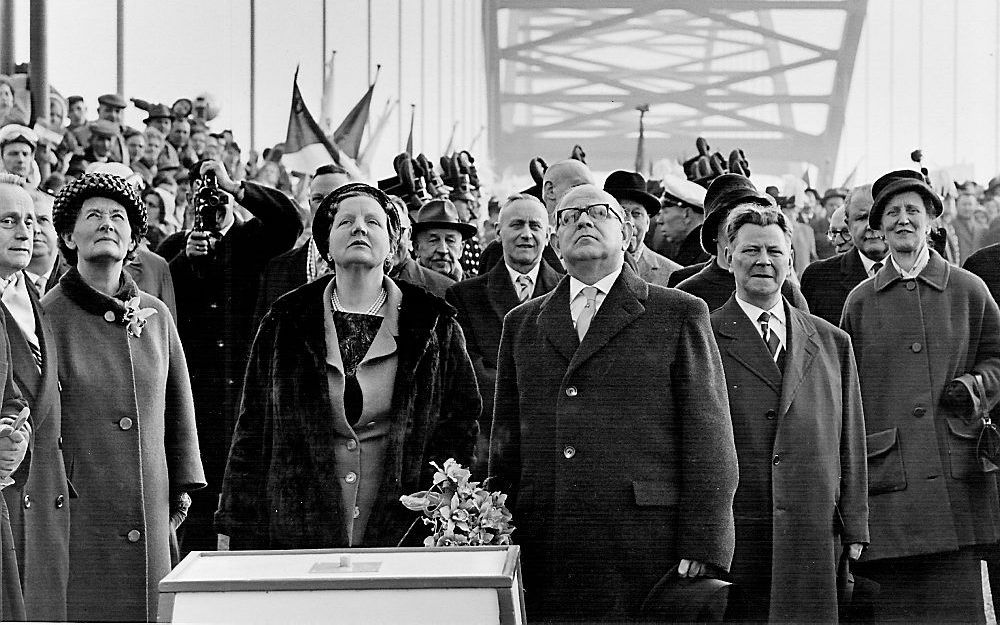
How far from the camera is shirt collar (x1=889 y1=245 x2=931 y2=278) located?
3719 mm

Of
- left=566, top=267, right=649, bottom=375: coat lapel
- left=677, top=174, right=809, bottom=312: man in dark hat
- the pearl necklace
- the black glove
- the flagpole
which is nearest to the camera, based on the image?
left=566, top=267, right=649, bottom=375: coat lapel

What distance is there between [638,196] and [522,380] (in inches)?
53.1

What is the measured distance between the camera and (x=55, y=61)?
4395mm

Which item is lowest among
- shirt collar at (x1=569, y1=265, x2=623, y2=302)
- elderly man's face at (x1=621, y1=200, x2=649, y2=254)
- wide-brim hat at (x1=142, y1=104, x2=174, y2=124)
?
shirt collar at (x1=569, y1=265, x2=623, y2=302)

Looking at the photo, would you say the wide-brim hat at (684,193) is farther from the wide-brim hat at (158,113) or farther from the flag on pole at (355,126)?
the wide-brim hat at (158,113)

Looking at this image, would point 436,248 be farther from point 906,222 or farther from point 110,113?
point 906,222

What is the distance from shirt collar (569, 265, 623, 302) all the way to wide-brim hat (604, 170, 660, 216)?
1.17m

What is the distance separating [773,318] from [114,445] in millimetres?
1527

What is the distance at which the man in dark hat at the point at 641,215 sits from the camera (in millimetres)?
4098

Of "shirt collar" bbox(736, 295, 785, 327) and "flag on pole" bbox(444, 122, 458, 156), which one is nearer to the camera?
"shirt collar" bbox(736, 295, 785, 327)

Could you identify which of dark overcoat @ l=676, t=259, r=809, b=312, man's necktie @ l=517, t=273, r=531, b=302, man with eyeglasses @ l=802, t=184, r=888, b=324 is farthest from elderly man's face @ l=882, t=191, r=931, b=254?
man's necktie @ l=517, t=273, r=531, b=302

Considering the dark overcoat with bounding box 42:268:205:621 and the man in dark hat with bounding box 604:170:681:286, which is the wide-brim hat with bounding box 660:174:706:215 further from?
the dark overcoat with bounding box 42:268:205:621

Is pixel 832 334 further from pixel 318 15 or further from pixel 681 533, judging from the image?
pixel 318 15

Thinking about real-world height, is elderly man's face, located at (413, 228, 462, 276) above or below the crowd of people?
above
